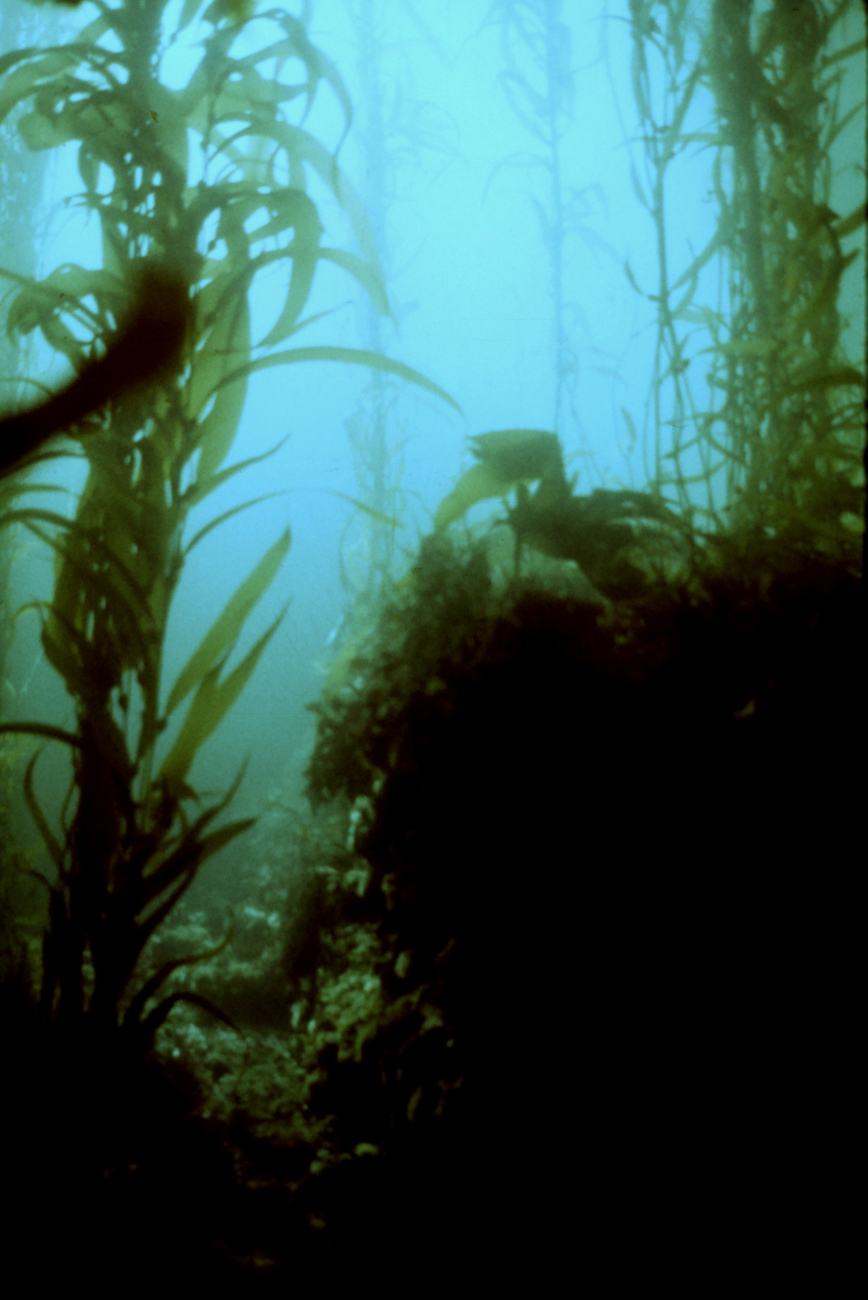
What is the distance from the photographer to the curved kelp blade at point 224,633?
52.5 inches

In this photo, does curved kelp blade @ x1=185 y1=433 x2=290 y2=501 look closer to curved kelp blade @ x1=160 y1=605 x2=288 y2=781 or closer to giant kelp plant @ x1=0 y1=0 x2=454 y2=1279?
giant kelp plant @ x1=0 y1=0 x2=454 y2=1279

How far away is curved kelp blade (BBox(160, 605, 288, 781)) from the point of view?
1.28 m

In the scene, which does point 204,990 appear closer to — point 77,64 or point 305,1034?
point 305,1034

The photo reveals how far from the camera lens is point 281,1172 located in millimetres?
1101

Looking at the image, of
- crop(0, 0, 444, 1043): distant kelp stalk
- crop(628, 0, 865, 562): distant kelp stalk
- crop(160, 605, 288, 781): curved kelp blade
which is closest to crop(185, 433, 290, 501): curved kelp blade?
crop(0, 0, 444, 1043): distant kelp stalk

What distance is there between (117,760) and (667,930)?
104 cm

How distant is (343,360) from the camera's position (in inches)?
58.3

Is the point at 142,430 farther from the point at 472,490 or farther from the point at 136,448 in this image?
the point at 472,490

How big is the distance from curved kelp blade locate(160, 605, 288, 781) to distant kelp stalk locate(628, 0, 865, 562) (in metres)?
1.22

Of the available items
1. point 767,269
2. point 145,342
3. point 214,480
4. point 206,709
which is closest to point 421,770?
point 206,709

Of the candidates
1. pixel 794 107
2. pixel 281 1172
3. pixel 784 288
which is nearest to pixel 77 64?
pixel 784 288

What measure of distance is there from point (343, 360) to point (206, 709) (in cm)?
86

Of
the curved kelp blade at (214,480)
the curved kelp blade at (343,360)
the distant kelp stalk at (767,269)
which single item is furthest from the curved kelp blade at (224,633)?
the distant kelp stalk at (767,269)

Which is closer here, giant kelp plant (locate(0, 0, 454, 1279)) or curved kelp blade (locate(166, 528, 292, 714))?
giant kelp plant (locate(0, 0, 454, 1279))
